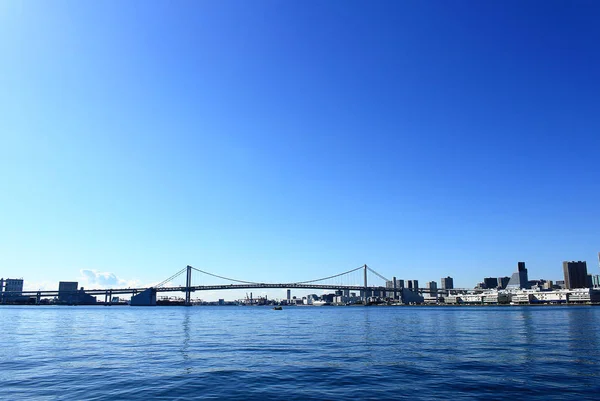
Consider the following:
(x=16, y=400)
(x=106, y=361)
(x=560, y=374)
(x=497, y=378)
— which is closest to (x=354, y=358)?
(x=497, y=378)

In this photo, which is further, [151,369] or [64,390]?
[151,369]

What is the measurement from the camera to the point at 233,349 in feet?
92.5

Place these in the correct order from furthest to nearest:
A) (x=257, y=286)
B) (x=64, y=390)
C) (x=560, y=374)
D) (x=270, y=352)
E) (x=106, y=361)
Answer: (x=257, y=286)
(x=270, y=352)
(x=106, y=361)
(x=560, y=374)
(x=64, y=390)

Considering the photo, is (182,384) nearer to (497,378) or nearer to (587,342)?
(497,378)

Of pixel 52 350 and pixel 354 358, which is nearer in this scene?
pixel 354 358

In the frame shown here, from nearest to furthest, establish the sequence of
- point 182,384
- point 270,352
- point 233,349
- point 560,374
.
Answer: point 182,384, point 560,374, point 270,352, point 233,349

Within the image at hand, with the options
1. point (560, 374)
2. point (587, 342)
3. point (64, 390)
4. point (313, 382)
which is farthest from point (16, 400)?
point (587, 342)

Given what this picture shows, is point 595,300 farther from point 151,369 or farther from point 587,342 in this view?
point 151,369

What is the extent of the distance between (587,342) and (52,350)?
38.1 metres

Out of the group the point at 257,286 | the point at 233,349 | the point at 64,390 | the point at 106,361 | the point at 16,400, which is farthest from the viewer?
the point at 257,286

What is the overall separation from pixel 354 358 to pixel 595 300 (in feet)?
687

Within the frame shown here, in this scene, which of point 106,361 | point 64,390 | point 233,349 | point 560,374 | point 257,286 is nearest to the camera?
point 64,390

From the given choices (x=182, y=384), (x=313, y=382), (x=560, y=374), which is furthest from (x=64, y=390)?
(x=560, y=374)

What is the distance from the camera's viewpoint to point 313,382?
1709cm
